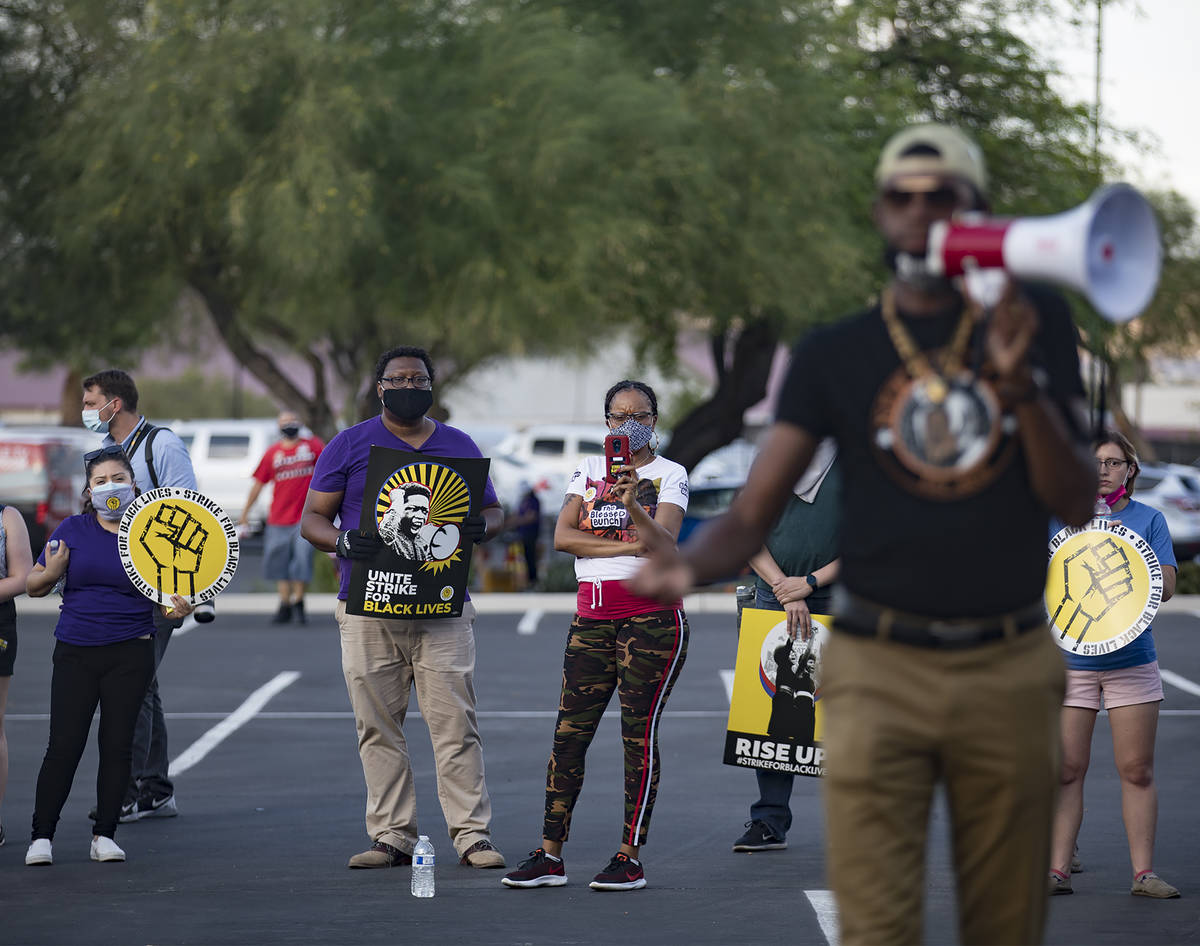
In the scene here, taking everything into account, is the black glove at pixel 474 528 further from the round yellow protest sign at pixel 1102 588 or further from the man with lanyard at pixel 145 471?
the round yellow protest sign at pixel 1102 588

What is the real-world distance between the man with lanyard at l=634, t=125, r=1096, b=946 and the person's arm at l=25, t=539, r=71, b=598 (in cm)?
443

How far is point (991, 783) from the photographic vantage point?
3.35 metres

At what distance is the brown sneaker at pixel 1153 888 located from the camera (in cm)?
643

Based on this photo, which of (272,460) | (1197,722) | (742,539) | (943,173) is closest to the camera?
(943,173)

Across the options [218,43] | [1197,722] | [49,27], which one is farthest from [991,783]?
[49,27]

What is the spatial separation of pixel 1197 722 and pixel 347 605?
6722 mm

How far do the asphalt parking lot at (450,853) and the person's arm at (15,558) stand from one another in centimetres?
113

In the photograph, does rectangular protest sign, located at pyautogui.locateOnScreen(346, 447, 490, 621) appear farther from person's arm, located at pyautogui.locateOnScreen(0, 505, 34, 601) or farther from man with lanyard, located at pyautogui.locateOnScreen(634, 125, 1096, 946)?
man with lanyard, located at pyautogui.locateOnScreen(634, 125, 1096, 946)

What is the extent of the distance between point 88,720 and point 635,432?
2584 millimetres

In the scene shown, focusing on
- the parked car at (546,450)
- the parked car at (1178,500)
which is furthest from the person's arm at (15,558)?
the parked car at (546,450)

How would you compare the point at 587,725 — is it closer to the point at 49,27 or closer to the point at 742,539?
the point at 742,539

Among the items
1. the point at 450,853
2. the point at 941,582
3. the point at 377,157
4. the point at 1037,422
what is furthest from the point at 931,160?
the point at 377,157

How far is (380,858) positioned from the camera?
7.01 metres

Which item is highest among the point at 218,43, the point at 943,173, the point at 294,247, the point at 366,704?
the point at 218,43
